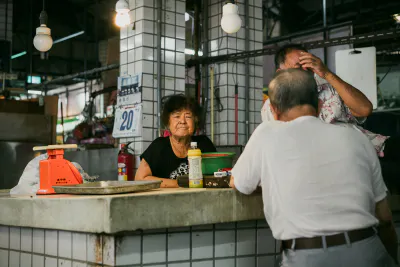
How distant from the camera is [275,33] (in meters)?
11.3

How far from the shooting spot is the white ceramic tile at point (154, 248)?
2281mm

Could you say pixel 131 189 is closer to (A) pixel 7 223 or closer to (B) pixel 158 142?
(A) pixel 7 223

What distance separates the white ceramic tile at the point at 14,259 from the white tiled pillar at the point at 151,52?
10.4 ft

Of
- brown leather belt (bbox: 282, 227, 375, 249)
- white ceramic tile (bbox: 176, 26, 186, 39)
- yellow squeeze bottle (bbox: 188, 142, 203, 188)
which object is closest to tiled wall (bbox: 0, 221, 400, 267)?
yellow squeeze bottle (bbox: 188, 142, 203, 188)

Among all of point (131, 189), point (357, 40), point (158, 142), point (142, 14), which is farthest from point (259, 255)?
point (142, 14)

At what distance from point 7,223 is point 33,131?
20.7ft

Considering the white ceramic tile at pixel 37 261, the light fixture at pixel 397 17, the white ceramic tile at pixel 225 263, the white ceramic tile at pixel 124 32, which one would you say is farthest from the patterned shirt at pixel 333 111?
the light fixture at pixel 397 17

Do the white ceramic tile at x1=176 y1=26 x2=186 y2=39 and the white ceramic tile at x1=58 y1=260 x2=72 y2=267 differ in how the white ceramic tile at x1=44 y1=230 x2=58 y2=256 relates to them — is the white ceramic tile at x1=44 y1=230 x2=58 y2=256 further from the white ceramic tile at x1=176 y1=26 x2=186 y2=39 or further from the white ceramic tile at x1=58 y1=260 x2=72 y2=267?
the white ceramic tile at x1=176 y1=26 x2=186 y2=39

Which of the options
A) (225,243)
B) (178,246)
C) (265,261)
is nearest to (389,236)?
(265,261)

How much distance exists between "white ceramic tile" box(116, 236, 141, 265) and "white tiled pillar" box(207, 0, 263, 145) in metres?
4.76

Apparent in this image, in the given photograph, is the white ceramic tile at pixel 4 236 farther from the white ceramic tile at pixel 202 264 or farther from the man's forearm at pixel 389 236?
the man's forearm at pixel 389 236

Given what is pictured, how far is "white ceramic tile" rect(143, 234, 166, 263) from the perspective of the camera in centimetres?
228

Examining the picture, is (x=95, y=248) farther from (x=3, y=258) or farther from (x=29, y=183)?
(x=29, y=183)

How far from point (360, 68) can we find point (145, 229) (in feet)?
16.5
